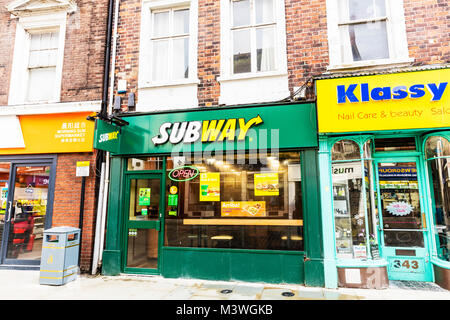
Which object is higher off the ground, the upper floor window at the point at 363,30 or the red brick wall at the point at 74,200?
the upper floor window at the point at 363,30

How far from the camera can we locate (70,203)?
6.92 metres

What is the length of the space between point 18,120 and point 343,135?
25.7 feet

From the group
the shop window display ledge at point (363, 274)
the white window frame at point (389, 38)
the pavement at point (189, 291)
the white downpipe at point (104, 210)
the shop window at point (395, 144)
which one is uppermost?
the white window frame at point (389, 38)

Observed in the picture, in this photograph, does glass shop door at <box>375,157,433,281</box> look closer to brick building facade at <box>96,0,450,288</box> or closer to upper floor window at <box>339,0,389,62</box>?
brick building facade at <box>96,0,450,288</box>

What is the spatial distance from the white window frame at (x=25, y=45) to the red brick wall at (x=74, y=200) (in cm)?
189

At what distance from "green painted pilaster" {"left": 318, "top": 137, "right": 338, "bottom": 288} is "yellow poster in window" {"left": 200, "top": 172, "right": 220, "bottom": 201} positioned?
2169 mm

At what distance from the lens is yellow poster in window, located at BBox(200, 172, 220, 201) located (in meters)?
6.39

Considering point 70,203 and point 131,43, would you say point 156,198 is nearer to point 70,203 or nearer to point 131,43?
point 70,203

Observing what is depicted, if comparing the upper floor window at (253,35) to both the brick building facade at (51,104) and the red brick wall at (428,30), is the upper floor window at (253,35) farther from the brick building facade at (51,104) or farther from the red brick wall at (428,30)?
the brick building facade at (51,104)

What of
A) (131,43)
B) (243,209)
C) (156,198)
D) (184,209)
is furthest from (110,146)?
(243,209)

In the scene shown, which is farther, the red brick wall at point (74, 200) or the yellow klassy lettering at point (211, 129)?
the red brick wall at point (74, 200)

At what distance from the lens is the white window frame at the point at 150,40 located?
270 inches

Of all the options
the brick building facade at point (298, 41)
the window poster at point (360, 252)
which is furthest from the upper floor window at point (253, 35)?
the window poster at point (360, 252)

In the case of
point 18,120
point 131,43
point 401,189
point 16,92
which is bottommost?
point 401,189
